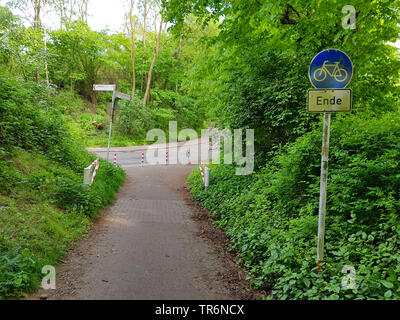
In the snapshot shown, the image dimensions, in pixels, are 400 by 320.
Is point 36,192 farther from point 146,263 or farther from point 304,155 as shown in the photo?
point 304,155

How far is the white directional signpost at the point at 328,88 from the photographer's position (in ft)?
11.8

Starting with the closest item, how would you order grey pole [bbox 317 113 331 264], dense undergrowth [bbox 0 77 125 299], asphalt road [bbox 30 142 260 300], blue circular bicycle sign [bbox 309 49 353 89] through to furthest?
blue circular bicycle sign [bbox 309 49 353 89]
grey pole [bbox 317 113 331 264]
asphalt road [bbox 30 142 260 300]
dense undergrowth [bbox 0 77 125 299]

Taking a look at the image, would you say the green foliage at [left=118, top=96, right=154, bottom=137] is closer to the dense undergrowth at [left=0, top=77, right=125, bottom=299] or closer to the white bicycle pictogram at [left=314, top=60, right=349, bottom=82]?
the dense undergrowth at [left=0, top=77, right=125, bottom=299]

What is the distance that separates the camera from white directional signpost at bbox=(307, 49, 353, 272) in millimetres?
3609

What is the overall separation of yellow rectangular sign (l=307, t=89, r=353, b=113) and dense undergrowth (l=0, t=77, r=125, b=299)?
4557 mm

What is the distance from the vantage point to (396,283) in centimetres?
295

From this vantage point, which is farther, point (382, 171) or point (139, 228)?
point (139, 228)

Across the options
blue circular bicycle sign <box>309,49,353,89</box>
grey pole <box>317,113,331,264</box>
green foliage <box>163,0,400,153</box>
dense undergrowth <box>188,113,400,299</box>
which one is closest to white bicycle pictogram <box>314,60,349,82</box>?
blue circular bicycle sign <box>309,49,353,89</box>

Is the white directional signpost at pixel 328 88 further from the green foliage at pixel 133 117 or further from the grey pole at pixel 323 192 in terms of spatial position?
the green foliage at pixel 133 117

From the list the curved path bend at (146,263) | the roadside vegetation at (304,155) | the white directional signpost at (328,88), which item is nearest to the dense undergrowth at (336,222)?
the roadside vegetation at (304,155)
